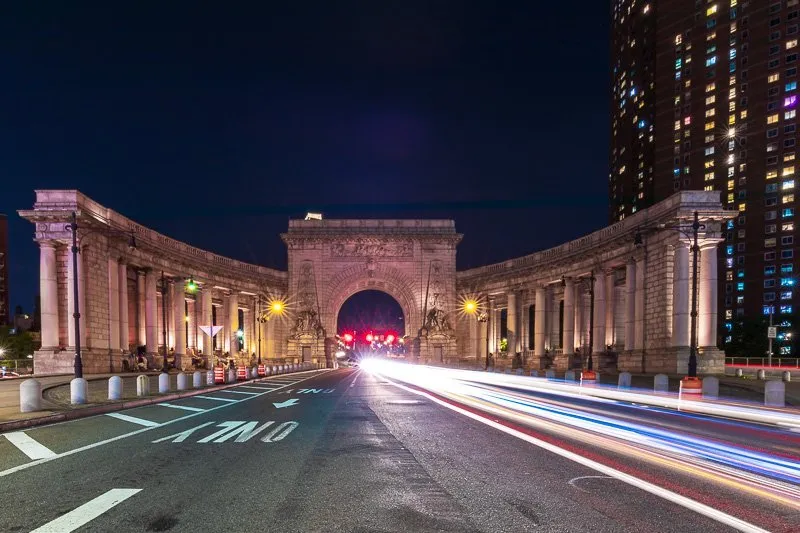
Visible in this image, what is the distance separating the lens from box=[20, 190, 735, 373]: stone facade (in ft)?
122

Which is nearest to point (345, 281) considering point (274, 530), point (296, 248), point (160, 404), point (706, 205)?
point (296, 248)

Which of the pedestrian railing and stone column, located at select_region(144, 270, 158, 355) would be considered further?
stone column, located at select_region(144, 270, 158, 355)

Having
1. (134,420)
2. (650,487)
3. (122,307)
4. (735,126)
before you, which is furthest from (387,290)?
(735,126)

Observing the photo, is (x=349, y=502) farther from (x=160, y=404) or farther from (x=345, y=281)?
(x=345, y=281)

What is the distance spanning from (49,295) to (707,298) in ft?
147

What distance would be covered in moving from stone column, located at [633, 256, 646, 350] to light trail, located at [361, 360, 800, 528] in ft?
73.8

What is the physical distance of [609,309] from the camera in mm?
52156

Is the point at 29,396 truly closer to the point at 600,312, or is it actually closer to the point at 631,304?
the point at 631,304

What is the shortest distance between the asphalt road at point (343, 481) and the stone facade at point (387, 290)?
18991mm

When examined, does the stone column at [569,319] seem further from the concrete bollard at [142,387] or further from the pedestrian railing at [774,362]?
the concrete bollard at [142,387]

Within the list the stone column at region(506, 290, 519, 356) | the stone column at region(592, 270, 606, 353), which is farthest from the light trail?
the stone column at region(506, 290, 519, 356)

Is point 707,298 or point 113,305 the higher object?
point 707,298

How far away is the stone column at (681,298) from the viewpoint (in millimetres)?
37594

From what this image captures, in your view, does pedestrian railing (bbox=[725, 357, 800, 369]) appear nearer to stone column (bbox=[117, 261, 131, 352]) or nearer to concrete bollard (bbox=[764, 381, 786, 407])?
concrete bollard (bbox=[764, 381, 786, 407])
